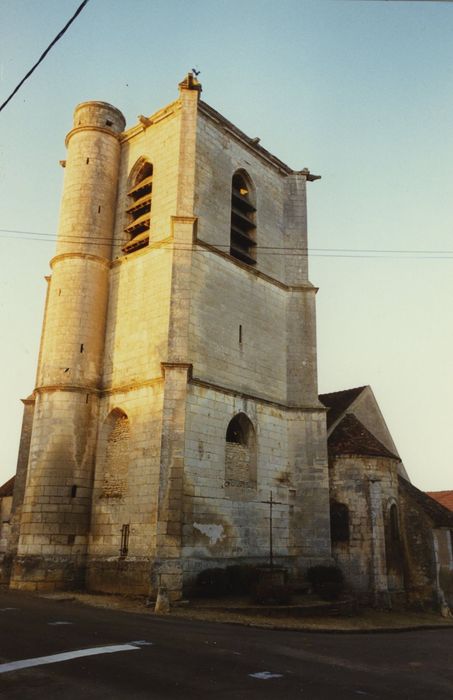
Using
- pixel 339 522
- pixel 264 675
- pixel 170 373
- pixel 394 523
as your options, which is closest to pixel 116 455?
pixel 170 373

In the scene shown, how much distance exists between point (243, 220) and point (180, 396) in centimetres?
828

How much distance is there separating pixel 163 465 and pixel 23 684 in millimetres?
9451

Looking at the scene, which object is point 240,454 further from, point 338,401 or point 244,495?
point 338,401

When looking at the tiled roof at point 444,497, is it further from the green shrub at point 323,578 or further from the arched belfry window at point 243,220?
the arched belfry window at point 243,220

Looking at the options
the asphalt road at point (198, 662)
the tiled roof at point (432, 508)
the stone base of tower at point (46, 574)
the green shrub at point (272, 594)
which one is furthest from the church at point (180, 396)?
the asphalt road at point (198, 662)

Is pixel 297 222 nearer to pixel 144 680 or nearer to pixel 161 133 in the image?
pixel 161 133

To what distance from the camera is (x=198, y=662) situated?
7.91 meters

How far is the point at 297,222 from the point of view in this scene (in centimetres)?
2391

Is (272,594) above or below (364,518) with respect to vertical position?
below

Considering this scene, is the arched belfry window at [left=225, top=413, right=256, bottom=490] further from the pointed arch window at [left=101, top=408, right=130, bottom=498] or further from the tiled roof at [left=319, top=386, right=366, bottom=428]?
the tiled roof at [left=319, top=386, right=366, bottom=428]

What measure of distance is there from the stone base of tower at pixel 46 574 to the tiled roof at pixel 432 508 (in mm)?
11258

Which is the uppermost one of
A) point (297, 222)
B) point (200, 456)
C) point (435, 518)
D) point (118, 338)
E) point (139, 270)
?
point (297, 222)

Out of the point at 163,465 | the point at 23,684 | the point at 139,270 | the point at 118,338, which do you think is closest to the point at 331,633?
the point at 163,465

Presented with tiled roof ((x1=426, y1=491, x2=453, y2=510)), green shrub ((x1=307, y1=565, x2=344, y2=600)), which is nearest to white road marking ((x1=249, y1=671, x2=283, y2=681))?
green shrub ((x1=307, y1=565, x2=344, y2=600))
